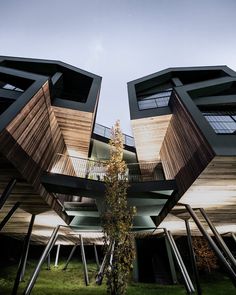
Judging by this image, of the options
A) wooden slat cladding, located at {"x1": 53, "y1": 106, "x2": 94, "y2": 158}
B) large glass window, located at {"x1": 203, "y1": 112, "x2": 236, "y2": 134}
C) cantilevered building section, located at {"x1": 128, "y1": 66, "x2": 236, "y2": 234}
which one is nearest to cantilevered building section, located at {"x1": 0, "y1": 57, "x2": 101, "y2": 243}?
wooden slat cladding, located at {"x1": 53, "y1": 106, "x2": 94, "y2": 158}

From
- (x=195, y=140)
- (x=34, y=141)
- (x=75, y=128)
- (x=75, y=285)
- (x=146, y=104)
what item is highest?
(x=146, y=104)

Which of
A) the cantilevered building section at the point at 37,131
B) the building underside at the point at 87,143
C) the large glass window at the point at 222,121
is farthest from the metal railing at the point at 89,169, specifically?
the large glass window at the point at 222,121

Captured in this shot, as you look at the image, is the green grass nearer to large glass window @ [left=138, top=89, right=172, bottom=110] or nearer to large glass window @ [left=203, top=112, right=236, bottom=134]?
large glass window @ [left=203, top=112, right=236, bottom=134]

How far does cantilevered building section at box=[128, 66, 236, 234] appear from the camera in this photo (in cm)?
833

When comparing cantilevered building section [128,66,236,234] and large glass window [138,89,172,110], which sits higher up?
large glass window [138,89,172,110]

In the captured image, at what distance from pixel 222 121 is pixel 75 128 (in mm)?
8170

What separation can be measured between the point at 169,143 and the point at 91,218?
7240 millimetres

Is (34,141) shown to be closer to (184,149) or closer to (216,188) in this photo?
(184,149)

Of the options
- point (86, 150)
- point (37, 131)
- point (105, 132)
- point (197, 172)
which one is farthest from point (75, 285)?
point (105, 132)

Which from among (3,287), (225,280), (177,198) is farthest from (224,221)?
(3,287)

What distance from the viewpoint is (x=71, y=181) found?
10383 millimetres

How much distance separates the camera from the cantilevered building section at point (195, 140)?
8.33m

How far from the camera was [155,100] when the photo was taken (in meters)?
16.9

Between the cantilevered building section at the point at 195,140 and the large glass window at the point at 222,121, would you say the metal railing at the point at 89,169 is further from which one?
the large glass window at the point at 222,121
